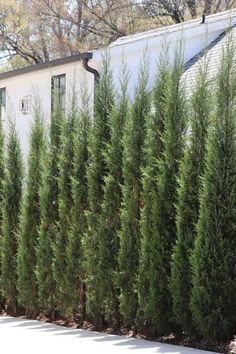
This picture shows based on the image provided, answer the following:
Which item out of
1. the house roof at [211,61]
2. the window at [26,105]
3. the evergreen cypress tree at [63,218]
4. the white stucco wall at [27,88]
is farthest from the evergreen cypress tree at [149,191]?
the window at [26,105]

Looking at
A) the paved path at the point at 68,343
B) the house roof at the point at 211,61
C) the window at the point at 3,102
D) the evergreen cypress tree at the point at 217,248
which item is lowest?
the paved path at the point at 68,343

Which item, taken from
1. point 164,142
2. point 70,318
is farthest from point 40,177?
point 164,142

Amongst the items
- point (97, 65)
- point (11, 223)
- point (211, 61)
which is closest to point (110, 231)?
point (11, 223)

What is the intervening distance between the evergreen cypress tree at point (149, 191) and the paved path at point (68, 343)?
495mm

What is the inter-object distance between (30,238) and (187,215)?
145 inches

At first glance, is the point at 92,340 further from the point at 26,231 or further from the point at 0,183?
the point at 0,183

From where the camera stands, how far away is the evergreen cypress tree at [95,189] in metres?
9.45

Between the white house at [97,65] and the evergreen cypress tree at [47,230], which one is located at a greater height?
the white house at [97,65]

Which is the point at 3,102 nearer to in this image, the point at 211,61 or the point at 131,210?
the point at 211,61

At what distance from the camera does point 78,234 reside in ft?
32.2

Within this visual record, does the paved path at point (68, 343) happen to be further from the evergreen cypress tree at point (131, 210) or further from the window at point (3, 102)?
the window at point (3, 102)

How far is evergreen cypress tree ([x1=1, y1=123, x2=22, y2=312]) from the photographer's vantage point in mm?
11391

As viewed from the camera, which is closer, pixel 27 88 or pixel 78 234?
pixel 78 234

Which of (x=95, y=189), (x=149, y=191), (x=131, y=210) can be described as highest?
(x=95, y=189)
